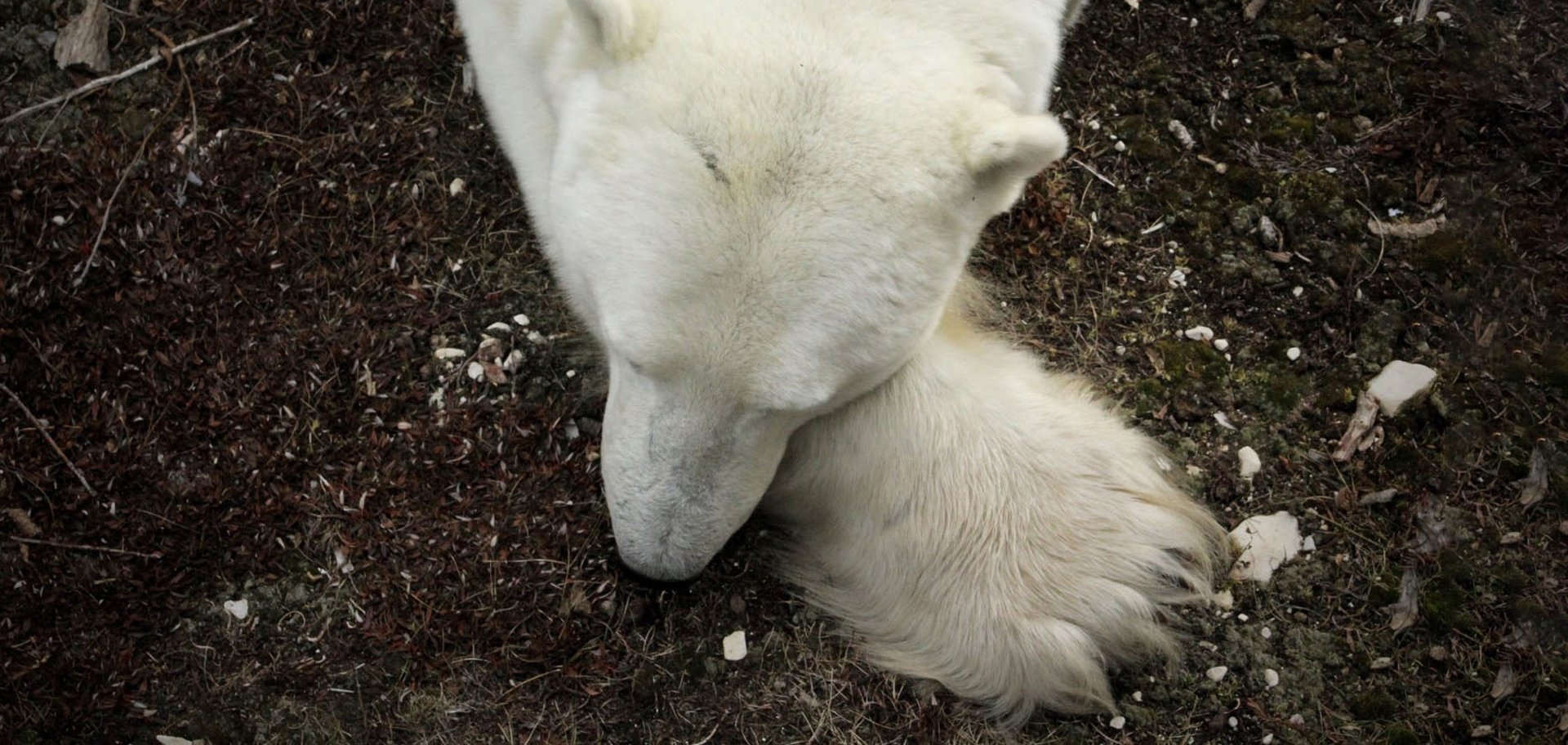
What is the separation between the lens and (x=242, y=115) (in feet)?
10.6

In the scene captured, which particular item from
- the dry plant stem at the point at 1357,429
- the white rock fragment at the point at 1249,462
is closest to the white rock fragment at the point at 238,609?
the white rock fragment at the point at 1249,462

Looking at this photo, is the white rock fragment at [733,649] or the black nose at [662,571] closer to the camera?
the black nose at [662,571]

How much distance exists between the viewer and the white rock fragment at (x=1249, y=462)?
9.61ft

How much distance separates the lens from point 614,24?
73.0 inches

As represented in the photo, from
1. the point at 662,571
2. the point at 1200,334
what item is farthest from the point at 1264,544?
the point at 662,571

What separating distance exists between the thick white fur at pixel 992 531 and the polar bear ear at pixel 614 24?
91 cm

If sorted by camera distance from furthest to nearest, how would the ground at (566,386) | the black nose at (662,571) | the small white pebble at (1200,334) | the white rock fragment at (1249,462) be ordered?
the small white pebble at (1200,334) < the white rock fragment at (1249,462) < the ground at (566,386) < the black nose at (662,571)

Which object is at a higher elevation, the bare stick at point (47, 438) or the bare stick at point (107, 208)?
the bare stick at point (107, 208)

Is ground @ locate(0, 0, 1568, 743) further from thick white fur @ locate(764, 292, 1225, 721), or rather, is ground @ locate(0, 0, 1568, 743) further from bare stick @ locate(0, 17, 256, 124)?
thick white fur @ locate(764, 292, 1225, 721)

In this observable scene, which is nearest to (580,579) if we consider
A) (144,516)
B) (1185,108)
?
(144,516)

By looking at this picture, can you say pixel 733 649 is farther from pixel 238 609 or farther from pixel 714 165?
pixel 714 165

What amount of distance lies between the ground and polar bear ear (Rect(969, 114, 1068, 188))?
1256mm

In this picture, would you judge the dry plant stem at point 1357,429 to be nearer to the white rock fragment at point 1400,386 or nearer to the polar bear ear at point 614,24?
the white rock fragment at point 1400,386

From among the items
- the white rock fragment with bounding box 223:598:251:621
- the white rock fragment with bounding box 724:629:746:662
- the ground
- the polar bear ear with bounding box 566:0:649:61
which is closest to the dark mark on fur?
the polar bear ear with bounding box 566:0:649:61
